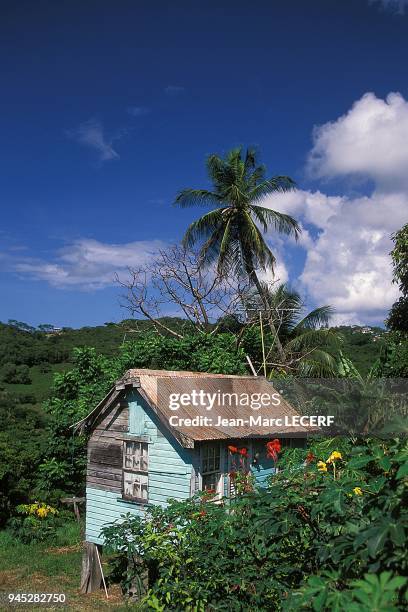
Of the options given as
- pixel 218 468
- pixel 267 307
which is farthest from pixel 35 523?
pixel 267 307

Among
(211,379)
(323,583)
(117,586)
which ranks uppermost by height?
(211,379)

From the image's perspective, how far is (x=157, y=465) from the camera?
10172 mm

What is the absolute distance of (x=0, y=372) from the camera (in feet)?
107

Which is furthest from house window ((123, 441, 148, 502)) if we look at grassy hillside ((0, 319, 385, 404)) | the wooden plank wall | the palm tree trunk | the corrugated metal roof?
grassy hillside ((0, 319, 385, 404))

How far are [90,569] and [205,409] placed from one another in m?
4.15

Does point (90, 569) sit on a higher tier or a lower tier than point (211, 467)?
lower

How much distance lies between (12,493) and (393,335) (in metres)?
11.9

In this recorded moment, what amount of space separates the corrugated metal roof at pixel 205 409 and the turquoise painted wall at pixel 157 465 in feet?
1.06

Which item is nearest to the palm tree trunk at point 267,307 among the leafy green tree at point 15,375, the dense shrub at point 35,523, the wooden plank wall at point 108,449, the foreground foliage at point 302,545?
the dense shrub at point 35,523

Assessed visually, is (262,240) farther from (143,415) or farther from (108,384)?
(143,415)

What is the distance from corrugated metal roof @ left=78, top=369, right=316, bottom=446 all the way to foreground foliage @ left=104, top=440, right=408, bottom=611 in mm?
3415

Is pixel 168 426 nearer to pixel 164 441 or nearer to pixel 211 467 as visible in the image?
pixel 164 441

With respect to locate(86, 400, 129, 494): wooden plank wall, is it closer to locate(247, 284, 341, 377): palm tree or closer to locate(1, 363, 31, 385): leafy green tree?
locate(247, 284, 341, 377): palm tree

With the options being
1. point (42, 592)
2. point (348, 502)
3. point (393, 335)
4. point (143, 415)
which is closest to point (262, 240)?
point (393, 335)
